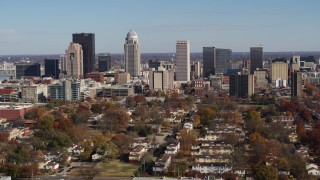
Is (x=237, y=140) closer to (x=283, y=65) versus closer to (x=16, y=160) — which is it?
→ (x=16, y=160)

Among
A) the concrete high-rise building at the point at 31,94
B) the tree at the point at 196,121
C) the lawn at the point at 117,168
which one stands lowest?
the lawn at the point at 117,168

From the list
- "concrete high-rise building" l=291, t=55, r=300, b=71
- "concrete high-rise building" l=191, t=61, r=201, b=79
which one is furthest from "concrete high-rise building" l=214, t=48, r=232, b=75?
"concrete high-rise building" l=291, t=55, r=300, b=71

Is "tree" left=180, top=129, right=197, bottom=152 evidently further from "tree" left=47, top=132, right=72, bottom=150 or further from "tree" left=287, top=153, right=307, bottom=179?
"tree" left=287, top=153, right=307, bottom=179

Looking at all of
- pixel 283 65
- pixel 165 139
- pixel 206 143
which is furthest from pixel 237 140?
pixel 283 65

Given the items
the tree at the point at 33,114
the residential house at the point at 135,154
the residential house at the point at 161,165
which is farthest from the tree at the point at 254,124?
the tree at the point at 33,114

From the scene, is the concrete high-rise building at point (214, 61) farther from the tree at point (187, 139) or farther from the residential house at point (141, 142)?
the residential house at point (141, 142)
